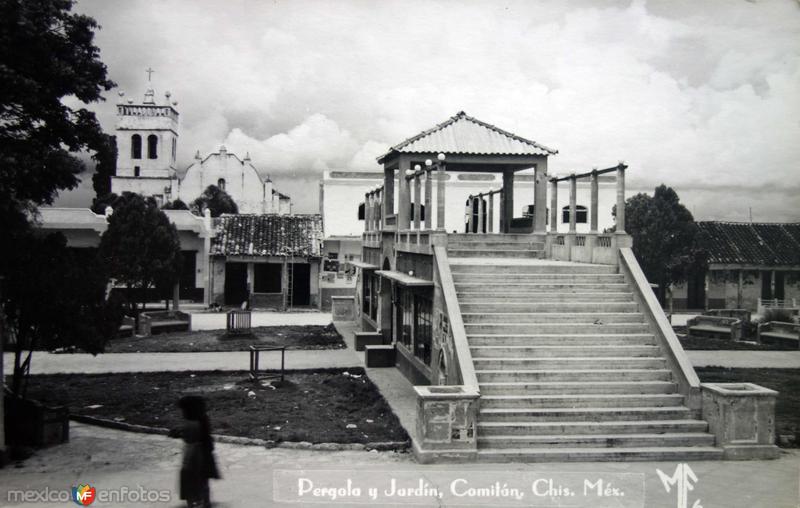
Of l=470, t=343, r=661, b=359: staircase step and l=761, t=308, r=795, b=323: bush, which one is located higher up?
l=470, t=343, r=661, b=359: staircase step

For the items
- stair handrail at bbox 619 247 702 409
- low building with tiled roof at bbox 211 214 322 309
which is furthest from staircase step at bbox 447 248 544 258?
low building with tiled roof at bbox 211 214 322 309

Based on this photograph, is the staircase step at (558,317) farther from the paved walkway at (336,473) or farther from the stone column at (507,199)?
the stone column at (507,199)

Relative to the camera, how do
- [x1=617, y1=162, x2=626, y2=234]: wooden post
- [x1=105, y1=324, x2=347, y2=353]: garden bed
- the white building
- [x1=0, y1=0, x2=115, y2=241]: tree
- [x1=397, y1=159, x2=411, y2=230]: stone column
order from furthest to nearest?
1. [x1=105, y1=324, x2=347, y2=353]: garden bed
2. [x1=397, y1=159, x2=411, y2=230]: stone column
3. the white building
4. [x1=617, y1=162, x2=626, y2=234]: wooden post
5. [x1=0, y1=0, x2=115, y2=241]: tree

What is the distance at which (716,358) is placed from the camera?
1859 cm

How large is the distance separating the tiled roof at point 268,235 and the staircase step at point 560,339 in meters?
21.0

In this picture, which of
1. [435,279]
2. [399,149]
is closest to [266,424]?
[435,279]

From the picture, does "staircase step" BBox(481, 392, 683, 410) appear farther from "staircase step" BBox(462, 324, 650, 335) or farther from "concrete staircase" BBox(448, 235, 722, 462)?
"staircase step" BBox(462, 324, 650, 335)

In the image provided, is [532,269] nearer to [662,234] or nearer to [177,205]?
[662,234]

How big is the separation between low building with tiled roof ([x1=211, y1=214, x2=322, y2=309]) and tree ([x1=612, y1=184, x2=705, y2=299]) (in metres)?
13.7

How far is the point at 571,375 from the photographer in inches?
399

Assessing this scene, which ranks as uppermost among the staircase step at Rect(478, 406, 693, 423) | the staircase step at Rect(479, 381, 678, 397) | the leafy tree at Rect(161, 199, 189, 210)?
the leafy tree at Rect(161, 199, 189, 210)

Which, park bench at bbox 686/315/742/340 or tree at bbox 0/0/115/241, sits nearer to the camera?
tree at bbox 0/0/115/241

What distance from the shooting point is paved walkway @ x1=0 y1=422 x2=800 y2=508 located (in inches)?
301

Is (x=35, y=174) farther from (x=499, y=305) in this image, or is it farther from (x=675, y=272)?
(x=675, y=272)
